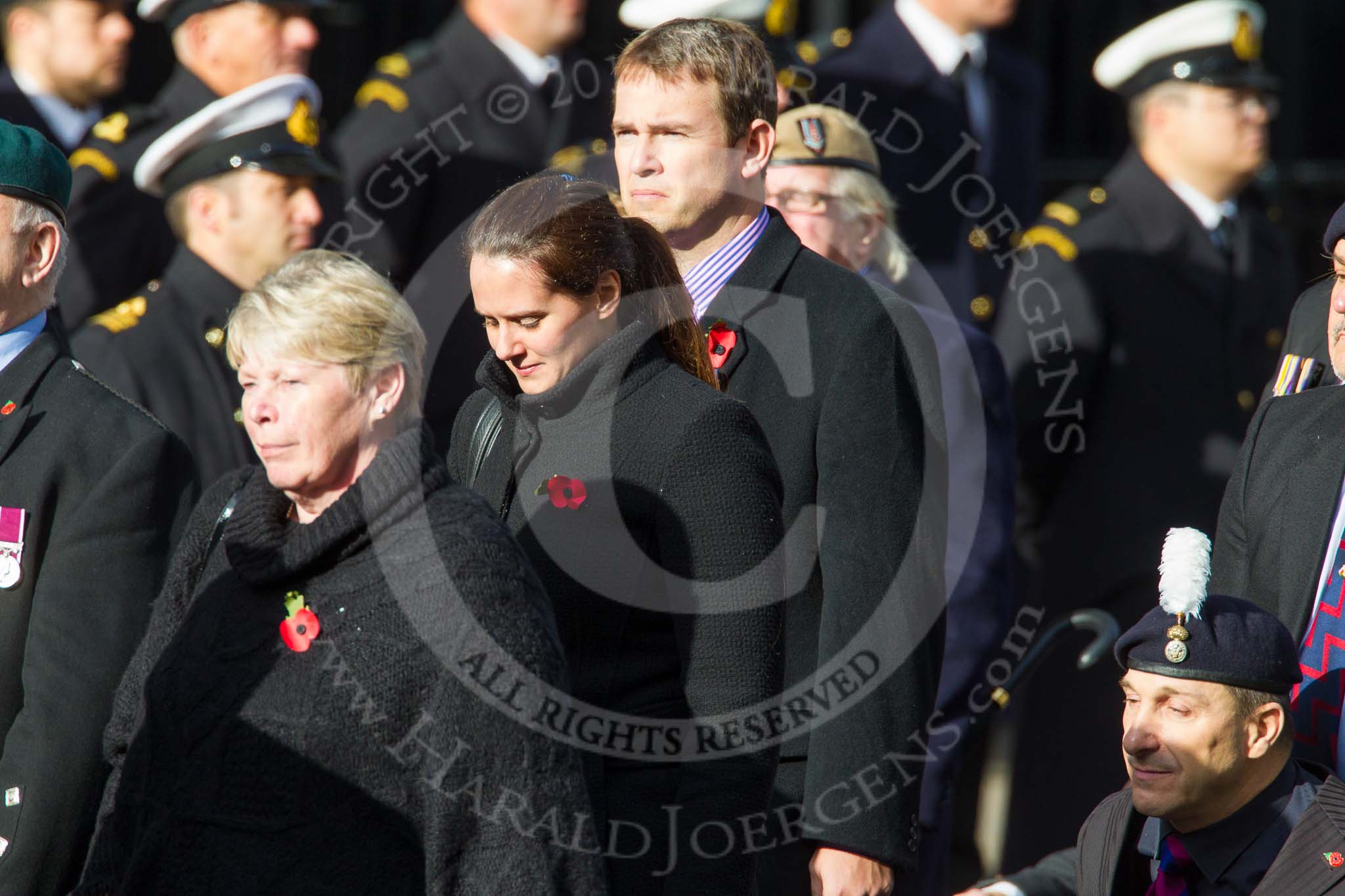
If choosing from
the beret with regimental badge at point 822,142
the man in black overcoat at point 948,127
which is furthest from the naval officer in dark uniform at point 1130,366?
the beret with regimental badge at point 822,142

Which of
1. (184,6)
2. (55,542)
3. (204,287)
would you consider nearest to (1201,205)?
(204,287)

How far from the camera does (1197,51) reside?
5.74 meters

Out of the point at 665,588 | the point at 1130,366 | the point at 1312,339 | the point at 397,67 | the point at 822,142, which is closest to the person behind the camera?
the point at 665,588

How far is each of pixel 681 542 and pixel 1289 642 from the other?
1016 millimetres

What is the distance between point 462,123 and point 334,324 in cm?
343

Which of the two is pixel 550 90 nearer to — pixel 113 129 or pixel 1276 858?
pixel 113 129

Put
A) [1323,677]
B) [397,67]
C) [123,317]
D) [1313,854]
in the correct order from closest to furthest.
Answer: [1313,854], [1323,677], [123,317], [397,67]

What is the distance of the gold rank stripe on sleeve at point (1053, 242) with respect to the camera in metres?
5.53

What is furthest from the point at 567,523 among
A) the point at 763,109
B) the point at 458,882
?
the point at 763,109

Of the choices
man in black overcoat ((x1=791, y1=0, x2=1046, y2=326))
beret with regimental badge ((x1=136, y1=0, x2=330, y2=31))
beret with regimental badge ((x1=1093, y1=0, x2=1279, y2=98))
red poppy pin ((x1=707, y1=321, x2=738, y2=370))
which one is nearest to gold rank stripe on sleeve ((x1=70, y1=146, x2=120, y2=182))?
beret with regimental badge ((x1=136, y1=0, x2=330, y2=31))

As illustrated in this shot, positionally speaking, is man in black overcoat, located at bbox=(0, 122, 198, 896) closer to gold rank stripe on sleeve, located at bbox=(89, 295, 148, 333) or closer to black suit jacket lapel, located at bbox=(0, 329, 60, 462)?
black suit jacket lapel, located at bbox=(0, 329, 60, 462)

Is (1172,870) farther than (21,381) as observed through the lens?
No

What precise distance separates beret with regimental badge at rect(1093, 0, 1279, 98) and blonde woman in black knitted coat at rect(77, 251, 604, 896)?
369 cm

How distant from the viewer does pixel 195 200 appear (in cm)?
495
